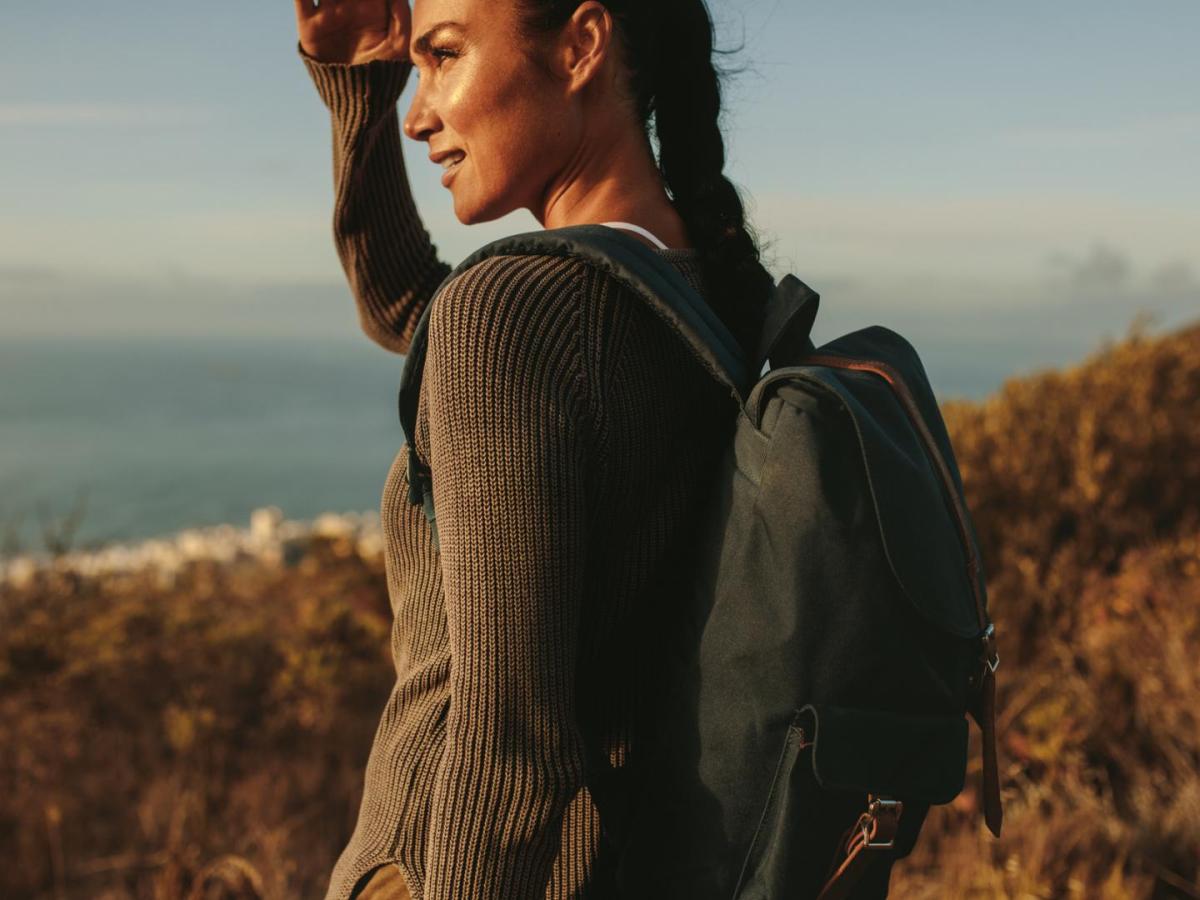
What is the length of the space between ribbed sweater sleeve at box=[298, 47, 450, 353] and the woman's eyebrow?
0.50 metres

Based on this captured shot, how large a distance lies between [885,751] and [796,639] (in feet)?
0.51

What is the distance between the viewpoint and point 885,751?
1.16 metres

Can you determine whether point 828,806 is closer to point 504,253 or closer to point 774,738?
point 774,738

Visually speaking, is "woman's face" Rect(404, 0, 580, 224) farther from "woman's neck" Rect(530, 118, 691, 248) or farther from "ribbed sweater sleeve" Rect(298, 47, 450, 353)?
"ribbed sweater sleeve" Rect(298, 47, 450, 353)

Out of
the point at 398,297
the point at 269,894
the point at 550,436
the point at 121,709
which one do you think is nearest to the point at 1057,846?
the point at 269,894

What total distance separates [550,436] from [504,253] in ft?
0.68

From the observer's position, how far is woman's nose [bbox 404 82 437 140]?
1.49 meters

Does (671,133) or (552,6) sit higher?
(552,6)

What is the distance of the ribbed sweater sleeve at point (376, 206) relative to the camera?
6.41 feet

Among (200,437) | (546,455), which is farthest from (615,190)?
(200,437)

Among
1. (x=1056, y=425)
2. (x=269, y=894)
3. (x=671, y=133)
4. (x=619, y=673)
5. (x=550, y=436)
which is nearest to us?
(x=550, y=436)

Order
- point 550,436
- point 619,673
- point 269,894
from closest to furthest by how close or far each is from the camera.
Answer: point 550,436 → point 619,673 → point 269,894

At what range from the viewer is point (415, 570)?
4.58 feet

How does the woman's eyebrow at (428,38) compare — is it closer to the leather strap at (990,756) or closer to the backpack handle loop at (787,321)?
the backpack handle loop at (787,321)
